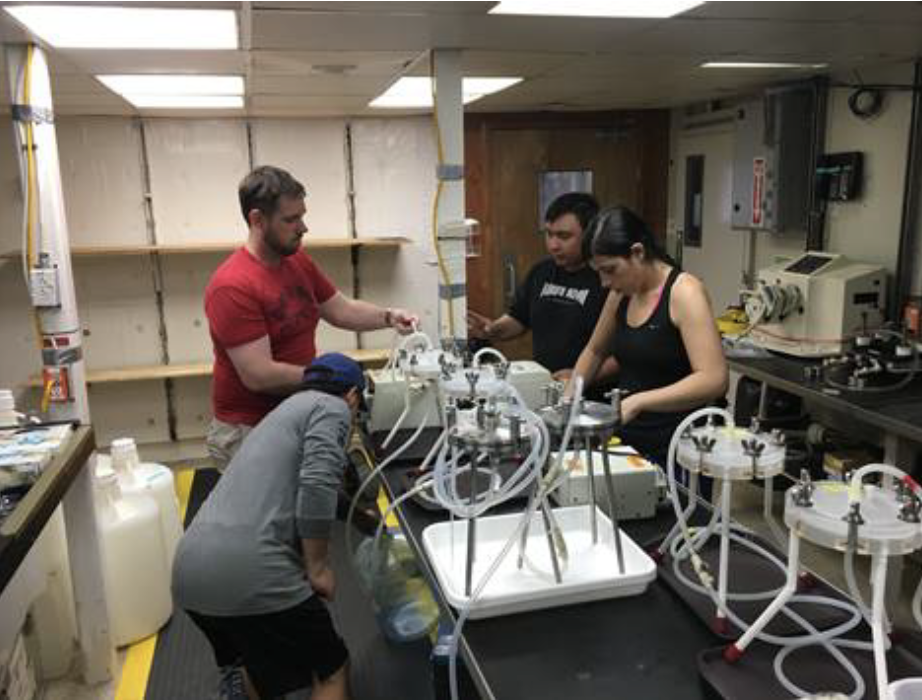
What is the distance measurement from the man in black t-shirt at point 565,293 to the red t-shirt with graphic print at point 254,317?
86cm

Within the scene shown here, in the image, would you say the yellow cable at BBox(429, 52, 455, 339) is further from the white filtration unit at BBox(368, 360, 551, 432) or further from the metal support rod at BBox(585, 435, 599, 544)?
the metal support rod at BBox(585, 435, 599, 544)

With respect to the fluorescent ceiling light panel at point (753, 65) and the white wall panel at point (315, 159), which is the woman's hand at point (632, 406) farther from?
the white wall panel at point (315, 159)

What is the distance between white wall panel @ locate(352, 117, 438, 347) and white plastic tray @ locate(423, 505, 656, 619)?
3070 millimetres

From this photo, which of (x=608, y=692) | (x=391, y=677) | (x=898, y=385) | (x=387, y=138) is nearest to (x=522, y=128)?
(x=387, y=138)

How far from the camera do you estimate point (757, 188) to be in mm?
3959

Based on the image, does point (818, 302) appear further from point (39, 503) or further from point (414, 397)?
point (39, 503)

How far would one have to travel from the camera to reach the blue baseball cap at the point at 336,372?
1.92 metres

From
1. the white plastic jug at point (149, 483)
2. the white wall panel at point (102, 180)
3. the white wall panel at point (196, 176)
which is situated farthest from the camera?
the white wall panel at point (196, 176)

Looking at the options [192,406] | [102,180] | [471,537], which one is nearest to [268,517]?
[471,537]

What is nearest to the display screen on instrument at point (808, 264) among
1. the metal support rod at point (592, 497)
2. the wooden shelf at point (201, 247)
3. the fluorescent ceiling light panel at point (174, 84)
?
the wooden shelf at point (201, 247)

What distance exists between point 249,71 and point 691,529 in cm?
232

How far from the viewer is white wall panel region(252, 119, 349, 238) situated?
14.3 feet

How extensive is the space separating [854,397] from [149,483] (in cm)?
266

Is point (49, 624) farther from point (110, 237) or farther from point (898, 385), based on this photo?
point (898, 385)
